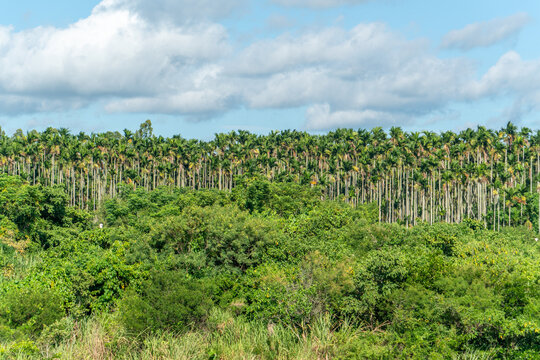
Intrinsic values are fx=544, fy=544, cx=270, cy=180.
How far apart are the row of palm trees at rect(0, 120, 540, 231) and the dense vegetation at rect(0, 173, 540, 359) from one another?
59.5 metres

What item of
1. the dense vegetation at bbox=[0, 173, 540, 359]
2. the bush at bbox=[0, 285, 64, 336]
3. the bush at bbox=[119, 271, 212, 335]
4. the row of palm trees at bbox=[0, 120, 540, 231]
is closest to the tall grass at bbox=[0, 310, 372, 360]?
the dense vegetation at bbox=[0, 173, 540, 359]

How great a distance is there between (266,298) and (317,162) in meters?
79.7

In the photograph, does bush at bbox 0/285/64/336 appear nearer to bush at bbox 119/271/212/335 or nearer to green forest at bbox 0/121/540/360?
green forest at bbox 0/121/540/360

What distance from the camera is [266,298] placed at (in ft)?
72.0

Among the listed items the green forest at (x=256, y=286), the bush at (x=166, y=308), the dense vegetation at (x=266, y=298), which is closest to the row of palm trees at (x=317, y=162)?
the green forest at (x=256, y=286)

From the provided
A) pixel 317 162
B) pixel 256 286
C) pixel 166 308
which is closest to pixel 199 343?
pixel 166 308

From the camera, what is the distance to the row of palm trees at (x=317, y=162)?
91750 mm

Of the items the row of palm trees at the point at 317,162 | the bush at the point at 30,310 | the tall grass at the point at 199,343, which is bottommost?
the tall grass at the point at 199,343

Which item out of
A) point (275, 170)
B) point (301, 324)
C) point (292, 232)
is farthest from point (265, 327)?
point (275, 170)

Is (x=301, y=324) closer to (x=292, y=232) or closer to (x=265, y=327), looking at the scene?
(x=265, y=327)

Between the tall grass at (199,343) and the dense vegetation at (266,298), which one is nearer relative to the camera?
the tall grass at (199,343)

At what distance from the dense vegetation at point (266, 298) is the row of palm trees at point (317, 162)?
59.5m

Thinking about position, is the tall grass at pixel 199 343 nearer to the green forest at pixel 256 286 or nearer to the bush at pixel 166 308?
the green forest at pixel 256 286

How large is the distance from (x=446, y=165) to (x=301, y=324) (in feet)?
284
